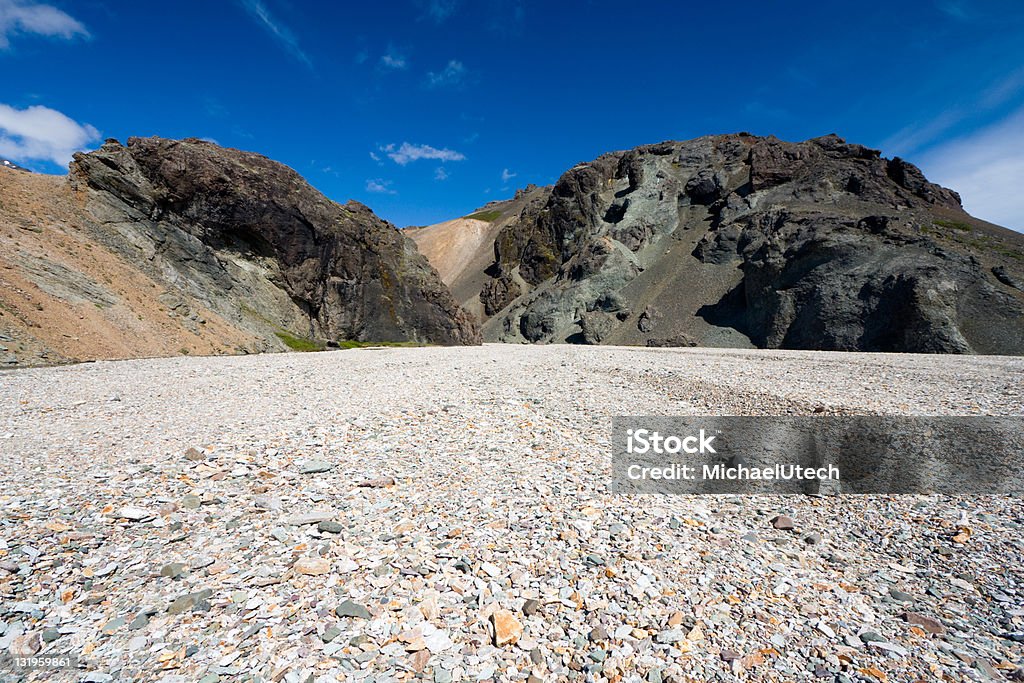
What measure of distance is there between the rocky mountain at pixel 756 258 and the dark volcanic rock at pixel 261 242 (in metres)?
33.7

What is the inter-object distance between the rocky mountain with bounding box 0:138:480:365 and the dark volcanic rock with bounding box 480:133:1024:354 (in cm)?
3621

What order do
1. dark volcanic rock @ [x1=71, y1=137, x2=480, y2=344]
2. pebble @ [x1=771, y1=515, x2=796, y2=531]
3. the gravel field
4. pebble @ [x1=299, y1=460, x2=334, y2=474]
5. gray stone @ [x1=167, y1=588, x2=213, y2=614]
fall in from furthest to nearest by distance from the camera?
1. dark volcanic rock @ [x1=71, y1=137, x2=480, y2=344]
2. pebble @ [x1=299, y1=460, x2=334, y2=474]
3. pebble @ [x1=771, y1=515, x2=796, y2=531]
4. gray stone @ [x1=167, y1=588, x2=213, y2=614]
5. the gravel field

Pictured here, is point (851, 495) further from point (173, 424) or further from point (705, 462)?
point (173, 424)

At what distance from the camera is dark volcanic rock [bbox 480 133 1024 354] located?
4469 centimetres

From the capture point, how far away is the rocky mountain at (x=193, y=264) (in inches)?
916

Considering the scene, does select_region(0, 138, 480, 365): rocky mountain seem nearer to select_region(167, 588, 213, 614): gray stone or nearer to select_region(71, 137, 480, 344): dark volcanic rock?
select_region(71, 137, 480, 344): dark volcanic rock

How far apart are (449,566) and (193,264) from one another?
40717mm

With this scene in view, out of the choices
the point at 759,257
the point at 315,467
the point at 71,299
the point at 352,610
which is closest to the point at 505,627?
the point at 352,610

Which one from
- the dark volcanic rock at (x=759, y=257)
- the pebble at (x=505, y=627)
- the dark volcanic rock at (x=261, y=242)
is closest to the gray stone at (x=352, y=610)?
the pebble at (x=505, y=627)

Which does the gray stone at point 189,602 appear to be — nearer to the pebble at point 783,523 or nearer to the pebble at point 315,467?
the pebble at point 315,467

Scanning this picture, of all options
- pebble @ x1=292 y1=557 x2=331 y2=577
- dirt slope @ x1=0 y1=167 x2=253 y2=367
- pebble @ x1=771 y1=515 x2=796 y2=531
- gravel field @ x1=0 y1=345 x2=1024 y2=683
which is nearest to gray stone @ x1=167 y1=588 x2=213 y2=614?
gravel field @ x1=0 y1=345 x2=1024 y2=683

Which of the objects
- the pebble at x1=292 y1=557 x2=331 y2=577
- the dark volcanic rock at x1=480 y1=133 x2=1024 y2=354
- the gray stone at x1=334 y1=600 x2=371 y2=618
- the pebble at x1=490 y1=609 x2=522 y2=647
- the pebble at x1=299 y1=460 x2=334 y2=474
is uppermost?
the dark volcanic rock at x1=480 y1=133 x2=1024 y2=354

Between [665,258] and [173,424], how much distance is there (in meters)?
82.1

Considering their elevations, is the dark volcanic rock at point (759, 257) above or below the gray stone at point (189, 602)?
above
